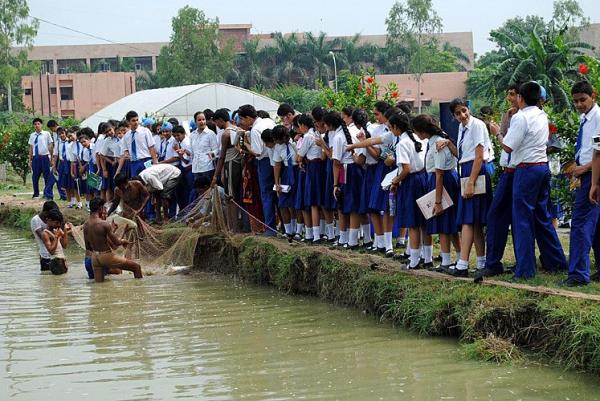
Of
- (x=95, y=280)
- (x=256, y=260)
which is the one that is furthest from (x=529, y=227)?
(x=95, y=280)

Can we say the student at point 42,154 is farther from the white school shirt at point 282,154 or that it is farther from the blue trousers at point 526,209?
the blue trousers at point 526,209

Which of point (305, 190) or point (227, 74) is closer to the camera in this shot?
point (305, 190)

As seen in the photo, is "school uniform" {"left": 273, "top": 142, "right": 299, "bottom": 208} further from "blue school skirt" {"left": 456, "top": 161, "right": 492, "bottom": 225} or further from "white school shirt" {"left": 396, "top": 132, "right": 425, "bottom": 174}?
"blue school skirt" {"left": 456, "top": 161, "right": 492, "bottom": 225}

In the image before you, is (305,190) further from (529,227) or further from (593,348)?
(593,348)

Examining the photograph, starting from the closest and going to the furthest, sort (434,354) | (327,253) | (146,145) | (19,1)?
1. (434,354)
2. (327,253)
3. (146,145)
4. (19,1)

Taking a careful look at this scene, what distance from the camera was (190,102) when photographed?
36469 millimetres

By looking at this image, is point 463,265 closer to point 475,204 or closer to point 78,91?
point 475,204

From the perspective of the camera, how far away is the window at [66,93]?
7586 centimetres

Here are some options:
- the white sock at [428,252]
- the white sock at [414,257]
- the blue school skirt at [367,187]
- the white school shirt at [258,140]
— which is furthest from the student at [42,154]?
the white sock at [414,257]

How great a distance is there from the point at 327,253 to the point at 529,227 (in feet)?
9.01

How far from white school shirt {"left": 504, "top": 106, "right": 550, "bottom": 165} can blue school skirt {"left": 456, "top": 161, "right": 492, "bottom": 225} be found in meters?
0.66

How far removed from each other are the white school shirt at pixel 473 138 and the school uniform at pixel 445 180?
0.33 m

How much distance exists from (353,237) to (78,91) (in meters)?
65.6

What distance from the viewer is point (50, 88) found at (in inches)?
3009
